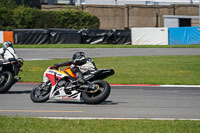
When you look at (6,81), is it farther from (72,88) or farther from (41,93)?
(72,88)

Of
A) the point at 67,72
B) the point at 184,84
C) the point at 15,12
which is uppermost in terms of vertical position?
the point at 15,12

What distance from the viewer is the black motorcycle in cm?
1294

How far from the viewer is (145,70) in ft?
71.7

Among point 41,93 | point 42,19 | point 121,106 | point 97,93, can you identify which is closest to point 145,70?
point 41,93

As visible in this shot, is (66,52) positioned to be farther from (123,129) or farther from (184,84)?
(123,129)

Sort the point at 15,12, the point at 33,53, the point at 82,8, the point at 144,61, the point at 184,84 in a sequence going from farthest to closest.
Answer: the point at 82,8 < the point at 15,12 < the point at 33,53 < the point at 144,61 < the point at 184,84

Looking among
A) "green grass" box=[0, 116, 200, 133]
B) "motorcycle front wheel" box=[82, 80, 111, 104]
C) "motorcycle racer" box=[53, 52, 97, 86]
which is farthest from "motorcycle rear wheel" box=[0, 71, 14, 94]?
"green grass" box=[0, 116, 200, 133]

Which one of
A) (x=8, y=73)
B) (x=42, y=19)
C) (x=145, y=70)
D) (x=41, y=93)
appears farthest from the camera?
(x=42, y=19)

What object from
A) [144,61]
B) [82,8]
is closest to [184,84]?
[144,61]

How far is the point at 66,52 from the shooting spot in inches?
1282

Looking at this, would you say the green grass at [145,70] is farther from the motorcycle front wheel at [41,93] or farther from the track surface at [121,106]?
the motorcycle front wheel at [41,93]

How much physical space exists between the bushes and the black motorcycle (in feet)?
117

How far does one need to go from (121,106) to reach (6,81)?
13.6 feet

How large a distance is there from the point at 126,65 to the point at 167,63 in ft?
8.13
